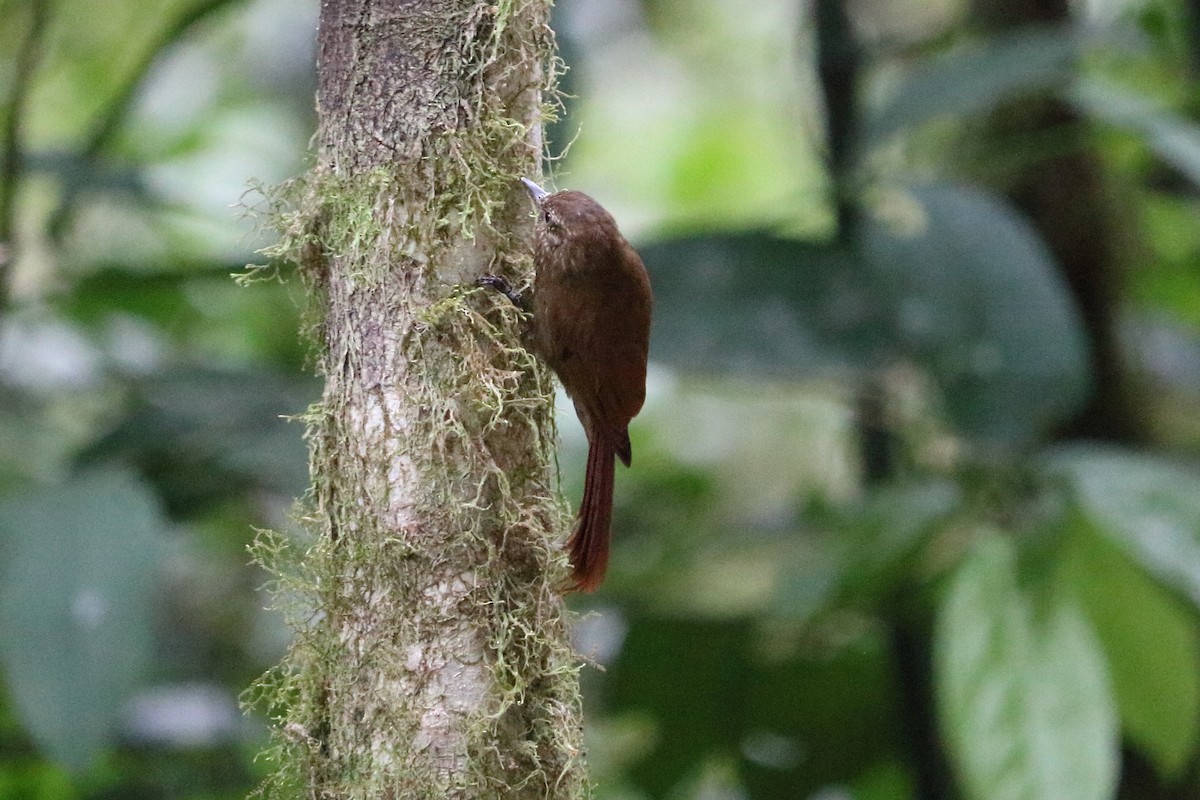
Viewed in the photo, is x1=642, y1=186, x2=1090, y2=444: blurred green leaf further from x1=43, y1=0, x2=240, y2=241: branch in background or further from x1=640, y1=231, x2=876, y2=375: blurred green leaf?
x1=43, y1=0, x2=240, y2=241: branch in background

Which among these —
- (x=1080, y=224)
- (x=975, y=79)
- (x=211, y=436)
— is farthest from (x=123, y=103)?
(x=1080, y=224)

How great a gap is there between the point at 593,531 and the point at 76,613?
3.09ft

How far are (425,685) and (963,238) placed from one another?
1822 millimetres

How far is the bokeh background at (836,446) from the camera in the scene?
6.97 feet

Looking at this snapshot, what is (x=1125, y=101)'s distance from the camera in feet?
9.22

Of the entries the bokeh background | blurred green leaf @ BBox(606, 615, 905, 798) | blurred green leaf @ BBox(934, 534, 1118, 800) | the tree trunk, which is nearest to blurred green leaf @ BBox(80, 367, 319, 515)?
the bokeh background

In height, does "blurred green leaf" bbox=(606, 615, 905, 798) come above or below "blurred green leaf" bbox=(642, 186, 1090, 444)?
below

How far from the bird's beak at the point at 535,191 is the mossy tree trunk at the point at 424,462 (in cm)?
3

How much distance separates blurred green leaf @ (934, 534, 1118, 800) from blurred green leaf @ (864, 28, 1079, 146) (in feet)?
3.56

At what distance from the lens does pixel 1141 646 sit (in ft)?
7.95

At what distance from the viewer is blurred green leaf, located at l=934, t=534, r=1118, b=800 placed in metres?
1.98

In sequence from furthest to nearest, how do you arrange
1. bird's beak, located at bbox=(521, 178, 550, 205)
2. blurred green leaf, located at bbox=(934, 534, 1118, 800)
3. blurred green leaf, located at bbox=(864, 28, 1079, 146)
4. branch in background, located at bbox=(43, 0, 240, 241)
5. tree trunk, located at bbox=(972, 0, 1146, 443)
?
1. tree trunk, located at bbox=(972, 0, 1146, 443)
2. blurred green leaf, located at bbox=(864, 28, 1079, 146)
3. branch in background, located at bbox=(43, 0, 240, 241)
4. blurred green leaf, located at bbox=(934, 534, 1118, 800)
5. bird's beak, located at bbox=(521, 178, 550, 205)

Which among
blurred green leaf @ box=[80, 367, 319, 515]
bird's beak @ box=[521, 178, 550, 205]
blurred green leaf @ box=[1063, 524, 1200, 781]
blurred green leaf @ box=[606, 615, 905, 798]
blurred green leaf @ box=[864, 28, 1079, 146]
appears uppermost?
bird's beak @ box=[521, 178, 550, 205]

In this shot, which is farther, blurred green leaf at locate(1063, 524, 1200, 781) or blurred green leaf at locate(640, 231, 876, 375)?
blurred green leaf at locate(640, 231, 876, 375)
